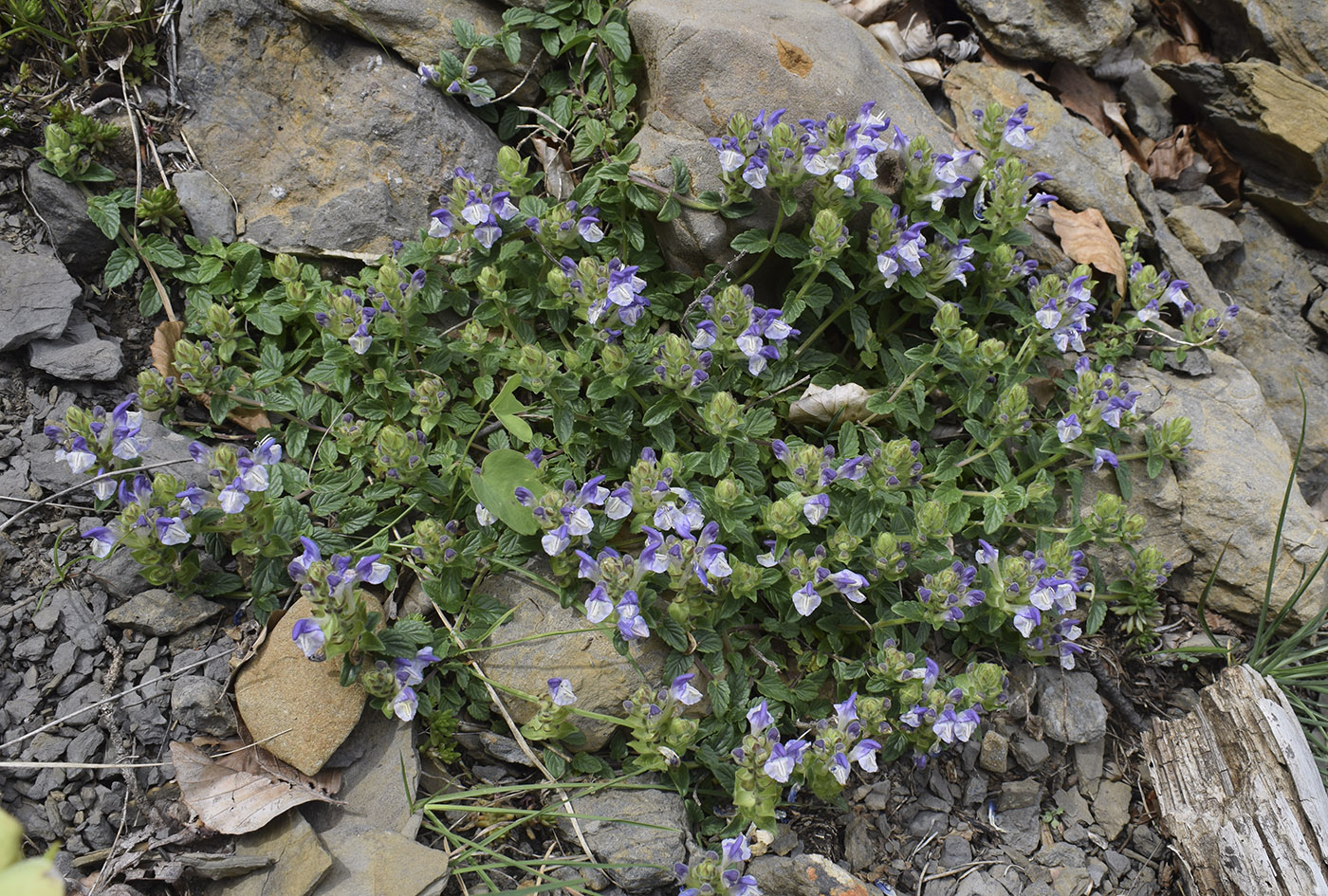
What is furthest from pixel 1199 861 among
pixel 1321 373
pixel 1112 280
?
pixel 1321 373

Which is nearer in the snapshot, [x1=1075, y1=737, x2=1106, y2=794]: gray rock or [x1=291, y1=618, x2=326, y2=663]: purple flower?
[x1=291, y1=618, x2=326, y2=663]: purple flower

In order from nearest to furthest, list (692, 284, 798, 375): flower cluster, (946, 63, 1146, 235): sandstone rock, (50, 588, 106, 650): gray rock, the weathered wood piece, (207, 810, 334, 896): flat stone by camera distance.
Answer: (207, 810, 334, 896): flat stone, the weathered wood piece, (50, 588, 106, 650): gray rock, (692, 284, 798, 375): flower cluster, (946, 63, 1146, 235): sandstone rock

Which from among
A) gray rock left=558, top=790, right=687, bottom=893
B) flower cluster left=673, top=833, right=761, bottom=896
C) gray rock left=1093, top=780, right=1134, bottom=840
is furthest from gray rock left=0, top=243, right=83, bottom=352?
gray rock left=1093, top=780, right=1134, bottom=840

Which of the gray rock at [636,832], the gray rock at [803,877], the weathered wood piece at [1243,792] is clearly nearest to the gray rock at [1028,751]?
the weathered wood piece at [1243,792]

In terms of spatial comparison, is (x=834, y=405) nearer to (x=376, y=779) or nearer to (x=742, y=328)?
(x=742, y=328)

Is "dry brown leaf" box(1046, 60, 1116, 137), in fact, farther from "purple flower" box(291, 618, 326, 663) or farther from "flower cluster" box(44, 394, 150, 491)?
"flower cluster" box(44, 394, 150, 491)

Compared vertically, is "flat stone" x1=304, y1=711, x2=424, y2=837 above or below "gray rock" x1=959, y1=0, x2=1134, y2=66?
below
